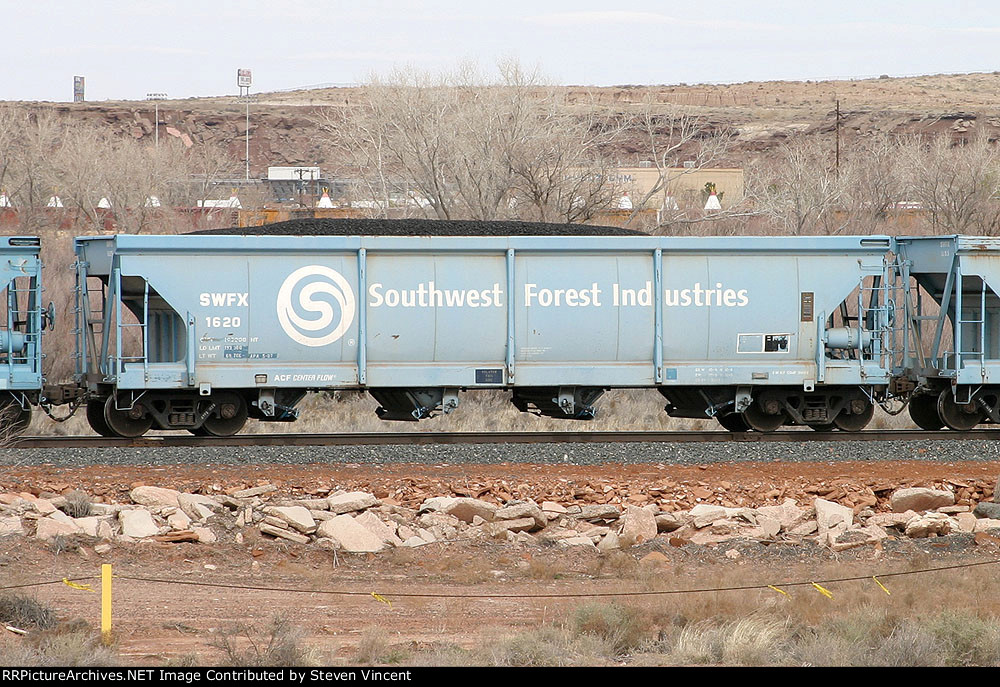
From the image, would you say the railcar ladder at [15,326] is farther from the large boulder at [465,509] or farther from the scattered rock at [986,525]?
the scattered rock at [986,525]

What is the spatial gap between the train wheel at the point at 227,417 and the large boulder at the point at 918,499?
859 centimetres

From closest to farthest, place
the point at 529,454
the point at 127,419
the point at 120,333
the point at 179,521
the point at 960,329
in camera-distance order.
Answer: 1. the point at 179,521
2. the point at 529,454
3. the point at 120,333
4. the point at 127,419
5. the point at 960,329

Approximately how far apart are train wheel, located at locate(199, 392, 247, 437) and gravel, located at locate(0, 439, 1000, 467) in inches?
49.5

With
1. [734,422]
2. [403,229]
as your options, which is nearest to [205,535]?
[403,229]

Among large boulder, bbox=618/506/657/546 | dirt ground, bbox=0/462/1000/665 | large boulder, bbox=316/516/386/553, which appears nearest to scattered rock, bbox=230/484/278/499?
dirt ground, bbox=0/462/1000/665

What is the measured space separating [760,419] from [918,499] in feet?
14.2

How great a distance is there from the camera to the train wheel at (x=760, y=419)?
16.5m

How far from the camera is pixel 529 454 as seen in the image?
Result: 46.9ft

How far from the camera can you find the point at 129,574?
9.66 meters

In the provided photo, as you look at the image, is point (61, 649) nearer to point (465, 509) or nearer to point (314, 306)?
point (465, 509)

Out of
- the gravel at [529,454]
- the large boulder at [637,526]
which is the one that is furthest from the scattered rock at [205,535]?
the large boulder at [637,526]

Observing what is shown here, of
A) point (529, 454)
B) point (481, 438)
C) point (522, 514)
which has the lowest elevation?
point (522, 514)

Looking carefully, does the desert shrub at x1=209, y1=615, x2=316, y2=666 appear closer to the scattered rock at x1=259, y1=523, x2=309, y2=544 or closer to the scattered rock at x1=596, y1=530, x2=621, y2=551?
the scattered rock at x1=259, y1=523, x2=309, y2=544
